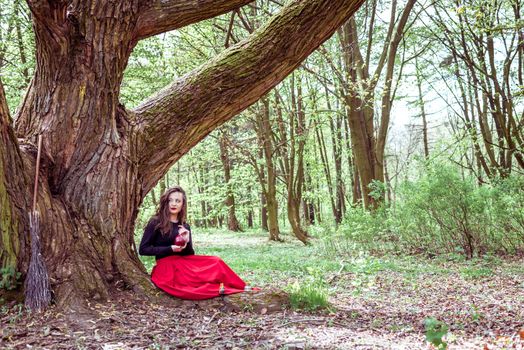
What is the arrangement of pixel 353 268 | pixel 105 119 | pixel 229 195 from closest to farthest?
pixel 105 119, pixel 353 268, pixel 229 195

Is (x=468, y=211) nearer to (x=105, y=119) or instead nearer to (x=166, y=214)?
(x=166, y=214)

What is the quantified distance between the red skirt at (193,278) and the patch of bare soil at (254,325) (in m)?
0.11

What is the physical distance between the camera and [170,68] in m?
13.2

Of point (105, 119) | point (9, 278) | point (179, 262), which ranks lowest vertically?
point (179, 262)

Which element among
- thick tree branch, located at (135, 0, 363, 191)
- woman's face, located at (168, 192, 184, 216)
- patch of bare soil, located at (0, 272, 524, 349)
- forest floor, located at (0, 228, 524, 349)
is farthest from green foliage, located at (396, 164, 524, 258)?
woman's face, located at (168, 192, 184, 216)

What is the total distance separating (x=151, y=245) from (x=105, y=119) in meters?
1.49

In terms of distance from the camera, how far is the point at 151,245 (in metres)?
4.93

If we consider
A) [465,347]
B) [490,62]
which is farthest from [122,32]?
[490,62]

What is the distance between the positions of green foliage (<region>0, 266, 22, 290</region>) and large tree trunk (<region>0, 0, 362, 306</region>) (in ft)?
0.33

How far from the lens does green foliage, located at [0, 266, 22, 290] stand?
367 cm

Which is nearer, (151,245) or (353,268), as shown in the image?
(151,245)

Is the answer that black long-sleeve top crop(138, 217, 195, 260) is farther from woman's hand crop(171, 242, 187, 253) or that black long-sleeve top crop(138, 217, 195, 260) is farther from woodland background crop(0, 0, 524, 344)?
woodland background crop(0, 0, 524, 344)

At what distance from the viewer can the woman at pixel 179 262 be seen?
14.9ft

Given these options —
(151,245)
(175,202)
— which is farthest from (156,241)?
(175,202)
